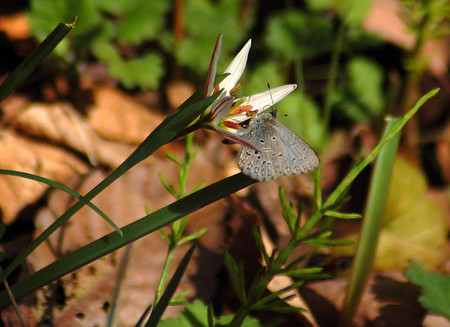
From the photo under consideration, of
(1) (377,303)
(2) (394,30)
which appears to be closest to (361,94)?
(2) (394,30)

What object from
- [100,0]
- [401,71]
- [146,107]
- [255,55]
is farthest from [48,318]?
[401,71]

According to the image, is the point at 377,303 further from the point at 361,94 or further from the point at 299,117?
the point at 361,94

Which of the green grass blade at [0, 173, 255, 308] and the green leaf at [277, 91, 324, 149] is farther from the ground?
the green leaf at [277, 91, 324, 149]

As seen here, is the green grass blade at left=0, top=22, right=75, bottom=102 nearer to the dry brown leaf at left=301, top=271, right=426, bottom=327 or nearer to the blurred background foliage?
the dry brown leaf at left=301, top=271, right=426, bottom=327

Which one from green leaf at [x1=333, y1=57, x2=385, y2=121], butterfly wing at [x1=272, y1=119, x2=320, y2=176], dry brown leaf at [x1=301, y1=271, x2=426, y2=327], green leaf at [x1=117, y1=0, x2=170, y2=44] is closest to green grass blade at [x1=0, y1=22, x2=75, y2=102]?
butterfly wing at [x1=272, y1=119, x2=320, y2=176]

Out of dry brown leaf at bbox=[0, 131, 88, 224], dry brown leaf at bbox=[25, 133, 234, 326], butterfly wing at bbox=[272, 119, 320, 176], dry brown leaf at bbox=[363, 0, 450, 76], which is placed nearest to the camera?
butterfly wing at bbox=[272, 119, 320, 176]

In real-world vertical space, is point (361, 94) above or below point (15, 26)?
below

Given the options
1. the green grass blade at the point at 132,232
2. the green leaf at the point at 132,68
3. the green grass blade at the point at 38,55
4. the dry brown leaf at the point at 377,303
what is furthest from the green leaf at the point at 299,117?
the green grass blade at the point at 38,55

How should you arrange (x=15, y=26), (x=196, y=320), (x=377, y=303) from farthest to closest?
(x=15, y=26) < (x=377, y=303) < (x=196, y=320)
